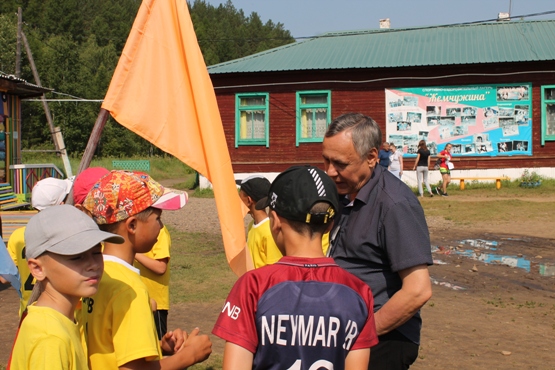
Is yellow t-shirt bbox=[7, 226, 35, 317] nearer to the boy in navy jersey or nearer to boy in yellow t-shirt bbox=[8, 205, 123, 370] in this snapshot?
boy in yellow t-shirt bbox=[8, 205, 123, 370]

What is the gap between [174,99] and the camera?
4.04 meters

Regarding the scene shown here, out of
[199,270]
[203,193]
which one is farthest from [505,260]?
[203,193]

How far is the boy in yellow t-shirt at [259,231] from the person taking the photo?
5020 mm

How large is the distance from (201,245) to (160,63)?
10127 mm

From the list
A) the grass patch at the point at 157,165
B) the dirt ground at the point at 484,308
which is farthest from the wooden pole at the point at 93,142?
the grass patch at the point at 157,165

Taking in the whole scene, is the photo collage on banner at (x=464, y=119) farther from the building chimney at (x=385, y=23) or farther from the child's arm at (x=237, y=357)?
the child's arm at (x=237, y=357)

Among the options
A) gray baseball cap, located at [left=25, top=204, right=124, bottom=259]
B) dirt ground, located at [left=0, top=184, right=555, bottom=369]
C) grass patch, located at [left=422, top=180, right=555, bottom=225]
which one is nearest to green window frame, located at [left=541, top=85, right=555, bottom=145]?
grass patch, located at [left=422, top=180, right=555, bottom=225]

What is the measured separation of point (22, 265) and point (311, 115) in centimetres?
2300

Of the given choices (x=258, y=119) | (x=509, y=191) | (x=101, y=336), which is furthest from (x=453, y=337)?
(x=258, y=119)

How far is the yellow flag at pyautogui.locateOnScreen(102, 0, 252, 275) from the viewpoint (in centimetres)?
390

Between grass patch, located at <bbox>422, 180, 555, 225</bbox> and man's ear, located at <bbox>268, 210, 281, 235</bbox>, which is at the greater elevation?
man's ear, located at <bbox>268, 210, 281, 235</bbox>

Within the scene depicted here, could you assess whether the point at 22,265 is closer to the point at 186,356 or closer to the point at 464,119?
the point at 186,356

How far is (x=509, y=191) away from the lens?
78.0ft

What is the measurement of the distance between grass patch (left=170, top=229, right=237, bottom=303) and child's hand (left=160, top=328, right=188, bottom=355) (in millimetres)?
5792
